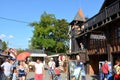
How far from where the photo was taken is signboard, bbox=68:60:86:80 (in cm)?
1269

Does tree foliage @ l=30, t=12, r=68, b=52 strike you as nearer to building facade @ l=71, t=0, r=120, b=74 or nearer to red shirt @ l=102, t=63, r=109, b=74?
building facade @ l=71, t=0, r=120, b=74

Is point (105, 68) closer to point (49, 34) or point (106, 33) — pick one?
point (106, 33)

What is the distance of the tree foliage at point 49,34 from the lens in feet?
204

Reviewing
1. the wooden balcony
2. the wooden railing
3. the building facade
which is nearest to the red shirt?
the building facade

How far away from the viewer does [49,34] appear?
63969 millimetres

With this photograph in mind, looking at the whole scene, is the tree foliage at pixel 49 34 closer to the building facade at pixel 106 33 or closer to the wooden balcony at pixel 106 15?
the building facade at pixel 106 33

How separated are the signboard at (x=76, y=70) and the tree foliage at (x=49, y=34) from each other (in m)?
48.6

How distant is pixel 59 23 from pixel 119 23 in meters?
41.9

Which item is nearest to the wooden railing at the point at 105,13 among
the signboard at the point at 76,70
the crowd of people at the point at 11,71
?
the signboard at the point at 76,70

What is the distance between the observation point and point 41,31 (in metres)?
62.0

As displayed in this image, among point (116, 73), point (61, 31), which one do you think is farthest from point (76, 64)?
point (61, 31)

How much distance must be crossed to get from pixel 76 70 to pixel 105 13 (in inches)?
554

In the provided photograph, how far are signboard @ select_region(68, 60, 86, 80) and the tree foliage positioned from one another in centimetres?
4856

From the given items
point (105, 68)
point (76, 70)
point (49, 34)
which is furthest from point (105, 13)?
point (49, 34)
